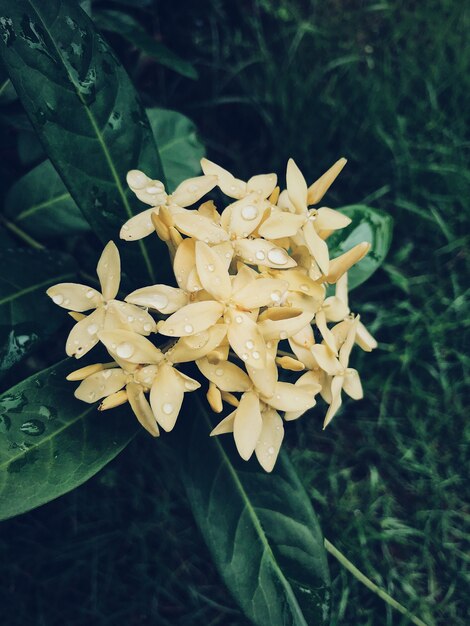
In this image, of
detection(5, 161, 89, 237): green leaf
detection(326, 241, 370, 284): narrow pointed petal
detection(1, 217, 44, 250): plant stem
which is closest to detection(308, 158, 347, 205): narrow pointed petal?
detection(326, 241, 370, 284): narrow pointed petal

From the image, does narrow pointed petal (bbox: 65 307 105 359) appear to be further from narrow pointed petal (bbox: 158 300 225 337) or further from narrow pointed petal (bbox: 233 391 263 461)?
narrow pointed petal (bbox: 233 391 263 461)

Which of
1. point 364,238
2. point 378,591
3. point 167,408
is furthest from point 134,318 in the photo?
point 378,591

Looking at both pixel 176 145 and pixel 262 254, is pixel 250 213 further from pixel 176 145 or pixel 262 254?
pixel 176 145

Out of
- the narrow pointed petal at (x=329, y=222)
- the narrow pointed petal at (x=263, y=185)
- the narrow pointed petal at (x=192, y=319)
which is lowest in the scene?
the narrow pointed petal at (x=329, y=222)

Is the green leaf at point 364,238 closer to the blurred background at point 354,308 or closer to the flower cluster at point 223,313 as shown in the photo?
the flower cluster at point 223,313

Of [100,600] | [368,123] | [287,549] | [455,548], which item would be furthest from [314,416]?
[368,123]

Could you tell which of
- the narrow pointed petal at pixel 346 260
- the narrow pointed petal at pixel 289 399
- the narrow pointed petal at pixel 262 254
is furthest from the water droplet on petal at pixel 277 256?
the narrow pointed petal at pixel 289 399

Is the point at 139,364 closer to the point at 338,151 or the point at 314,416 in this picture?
the point at 314,416
